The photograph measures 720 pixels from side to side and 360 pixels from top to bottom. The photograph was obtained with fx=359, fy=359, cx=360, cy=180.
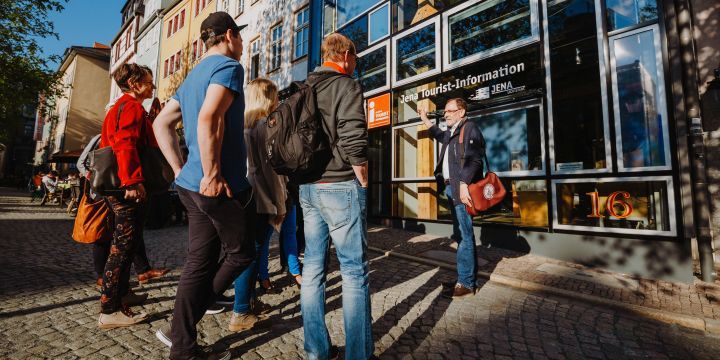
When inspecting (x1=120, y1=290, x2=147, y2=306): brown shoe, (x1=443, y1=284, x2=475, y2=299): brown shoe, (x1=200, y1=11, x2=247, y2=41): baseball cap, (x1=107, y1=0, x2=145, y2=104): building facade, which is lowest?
(x1=443, y1=284, x2=475, y2=299): brown shoe

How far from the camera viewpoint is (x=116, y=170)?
2.78 m

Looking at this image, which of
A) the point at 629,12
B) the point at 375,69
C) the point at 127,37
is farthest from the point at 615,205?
the point at 127,37

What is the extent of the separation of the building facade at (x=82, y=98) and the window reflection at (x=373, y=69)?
38.2 metres

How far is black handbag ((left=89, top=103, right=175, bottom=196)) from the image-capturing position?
2729 millimetres

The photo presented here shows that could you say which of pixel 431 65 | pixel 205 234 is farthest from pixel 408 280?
pixel 431 65

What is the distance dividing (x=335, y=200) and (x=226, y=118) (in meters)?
0.81

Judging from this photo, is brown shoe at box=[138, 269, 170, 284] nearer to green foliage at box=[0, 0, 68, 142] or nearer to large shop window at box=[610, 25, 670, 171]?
large shop window at box=[610, 25, 670, 171]

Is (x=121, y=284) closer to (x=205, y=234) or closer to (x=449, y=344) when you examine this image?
(x=205, y=234)

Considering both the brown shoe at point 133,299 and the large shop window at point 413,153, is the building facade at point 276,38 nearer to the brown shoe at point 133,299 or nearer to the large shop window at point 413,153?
the large shop window at point 413,153

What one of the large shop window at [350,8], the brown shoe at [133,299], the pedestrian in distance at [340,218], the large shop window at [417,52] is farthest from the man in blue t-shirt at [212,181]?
the large shop window at [350,8]

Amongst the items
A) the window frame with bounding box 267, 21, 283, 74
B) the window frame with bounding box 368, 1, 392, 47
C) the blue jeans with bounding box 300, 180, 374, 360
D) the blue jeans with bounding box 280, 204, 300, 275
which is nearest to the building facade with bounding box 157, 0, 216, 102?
the window frame with bounding box 267, 21, 283, 74

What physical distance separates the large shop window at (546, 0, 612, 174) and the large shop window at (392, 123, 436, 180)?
2.81m

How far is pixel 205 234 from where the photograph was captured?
2.06m

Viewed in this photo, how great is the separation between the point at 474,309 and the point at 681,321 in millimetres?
1832
